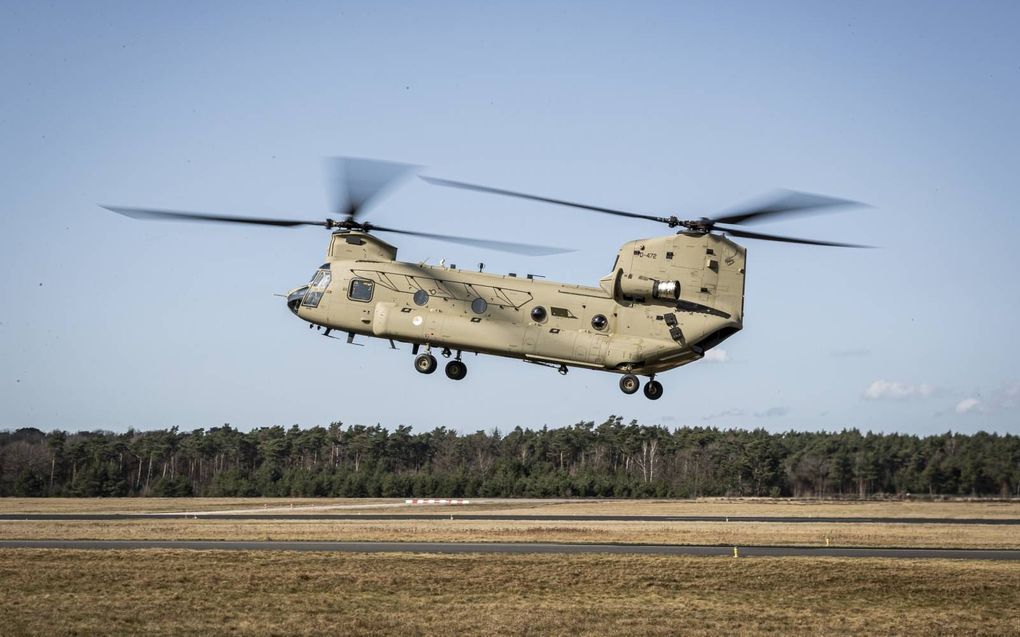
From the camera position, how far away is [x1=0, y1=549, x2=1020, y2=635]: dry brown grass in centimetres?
2733

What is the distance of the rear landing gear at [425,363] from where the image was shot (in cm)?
3462

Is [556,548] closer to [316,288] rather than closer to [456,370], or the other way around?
[456,370]

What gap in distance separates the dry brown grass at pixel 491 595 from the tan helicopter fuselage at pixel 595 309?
6945mm

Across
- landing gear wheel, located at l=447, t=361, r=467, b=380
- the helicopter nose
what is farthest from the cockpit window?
landing gear wheel, located at l=447, t=361, r=467, b=380

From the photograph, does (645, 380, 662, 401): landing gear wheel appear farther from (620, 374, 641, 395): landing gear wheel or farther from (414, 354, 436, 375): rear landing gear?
(414, 354, 436, 375): rear landing gear

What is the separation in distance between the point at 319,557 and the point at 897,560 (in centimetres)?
2024

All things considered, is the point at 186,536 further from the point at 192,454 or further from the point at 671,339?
the point at 192,454

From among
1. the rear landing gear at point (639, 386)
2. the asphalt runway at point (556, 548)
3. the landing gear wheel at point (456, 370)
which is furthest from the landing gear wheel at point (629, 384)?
the asphalt runway at point (556, 548)

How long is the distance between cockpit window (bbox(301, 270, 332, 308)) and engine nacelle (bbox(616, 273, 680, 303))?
32.8 ft

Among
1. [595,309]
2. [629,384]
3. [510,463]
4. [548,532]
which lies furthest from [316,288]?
[510,463]

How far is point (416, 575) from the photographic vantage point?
3366 cm

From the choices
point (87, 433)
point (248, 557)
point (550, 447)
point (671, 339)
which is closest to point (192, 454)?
point (87, 433)

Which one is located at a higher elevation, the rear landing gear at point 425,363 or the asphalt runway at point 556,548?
the rear landing gear at point 425,363

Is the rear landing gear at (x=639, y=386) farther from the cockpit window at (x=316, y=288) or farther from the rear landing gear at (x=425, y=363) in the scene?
the cockpit window at (x=316, y=288)
